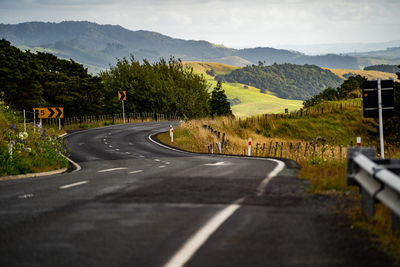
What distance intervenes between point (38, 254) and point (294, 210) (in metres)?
3.50

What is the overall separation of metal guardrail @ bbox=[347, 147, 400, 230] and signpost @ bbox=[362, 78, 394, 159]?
1011cm

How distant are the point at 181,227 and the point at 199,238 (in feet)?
1.81

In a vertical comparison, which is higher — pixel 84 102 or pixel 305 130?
pixel 84 102

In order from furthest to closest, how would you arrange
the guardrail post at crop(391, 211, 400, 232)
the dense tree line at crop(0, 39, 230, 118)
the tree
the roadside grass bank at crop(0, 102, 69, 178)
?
the tree < the dense tree line at crop(0, 39, 230, 118) < the roadside grass bank at crop(0, 102, 69, 178) < the guardrail post at crop(391, 211, 400, 232)

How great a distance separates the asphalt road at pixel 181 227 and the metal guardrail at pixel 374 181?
1.33 ft

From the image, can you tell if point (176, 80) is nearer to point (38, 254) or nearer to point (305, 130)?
point (305, 130)

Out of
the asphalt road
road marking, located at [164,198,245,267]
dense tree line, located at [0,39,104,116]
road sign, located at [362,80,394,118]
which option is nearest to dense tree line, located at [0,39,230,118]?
dense tree line, located at [0,39,104,116]

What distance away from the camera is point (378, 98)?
1641cm

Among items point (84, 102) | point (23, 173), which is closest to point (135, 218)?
point (23, 173)

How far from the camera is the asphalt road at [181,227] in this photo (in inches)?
181

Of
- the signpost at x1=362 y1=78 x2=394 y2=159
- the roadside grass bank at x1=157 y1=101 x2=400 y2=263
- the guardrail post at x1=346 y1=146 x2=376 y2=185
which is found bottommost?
the roadside grass bank at x1=157 y1=101 x2=400 y2=263

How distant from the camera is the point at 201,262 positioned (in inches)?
175

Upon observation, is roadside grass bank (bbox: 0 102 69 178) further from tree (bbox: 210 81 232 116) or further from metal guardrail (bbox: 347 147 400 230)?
tree (bbox: 210 81 232 116)

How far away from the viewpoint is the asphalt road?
459cm
